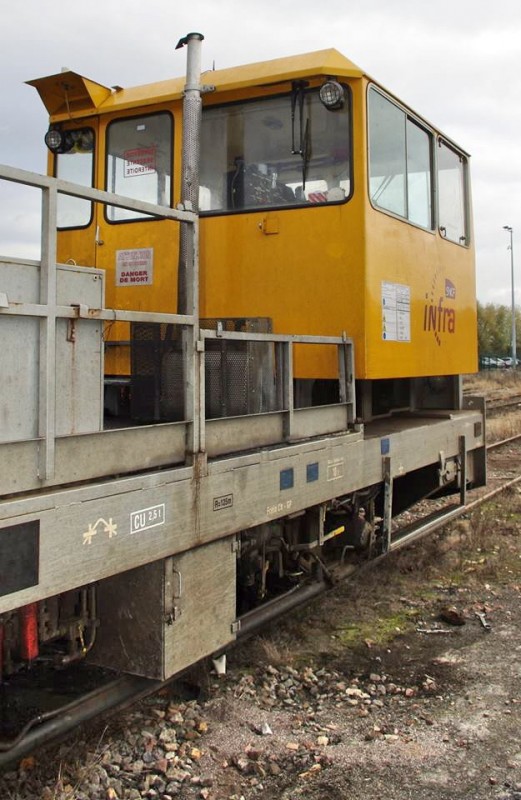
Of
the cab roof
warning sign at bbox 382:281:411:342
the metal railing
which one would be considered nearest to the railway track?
the metal railing

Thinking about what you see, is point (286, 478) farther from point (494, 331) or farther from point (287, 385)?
point (494, 331)

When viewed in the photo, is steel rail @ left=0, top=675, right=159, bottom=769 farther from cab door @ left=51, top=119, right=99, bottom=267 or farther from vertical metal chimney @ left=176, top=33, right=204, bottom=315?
cab door @ left=51, top=119, right=99, bottom=267

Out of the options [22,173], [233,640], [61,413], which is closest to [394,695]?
[233,640]

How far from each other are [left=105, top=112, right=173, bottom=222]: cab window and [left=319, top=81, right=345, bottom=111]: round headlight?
1.10m

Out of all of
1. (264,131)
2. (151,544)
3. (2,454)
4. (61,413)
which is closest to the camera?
(2,454)

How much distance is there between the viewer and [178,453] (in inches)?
132

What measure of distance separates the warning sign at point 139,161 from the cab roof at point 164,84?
30cm

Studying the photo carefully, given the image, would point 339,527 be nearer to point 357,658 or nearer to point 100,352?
point 357,658

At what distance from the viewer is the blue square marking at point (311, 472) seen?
4.27 metres

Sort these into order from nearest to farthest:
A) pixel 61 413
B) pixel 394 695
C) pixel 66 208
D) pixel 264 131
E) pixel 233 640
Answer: pixel 61 413, pixel 233 640, pixel 394 695, pixel 264 131, pixel 66 208

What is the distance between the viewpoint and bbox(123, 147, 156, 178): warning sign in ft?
17.4

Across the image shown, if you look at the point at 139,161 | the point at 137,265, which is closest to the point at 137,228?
the point at 137,265

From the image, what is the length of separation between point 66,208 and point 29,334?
10.3ft

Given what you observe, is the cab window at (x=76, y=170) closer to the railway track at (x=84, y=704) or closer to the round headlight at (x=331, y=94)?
the round headlight at (x=331, y=94)
